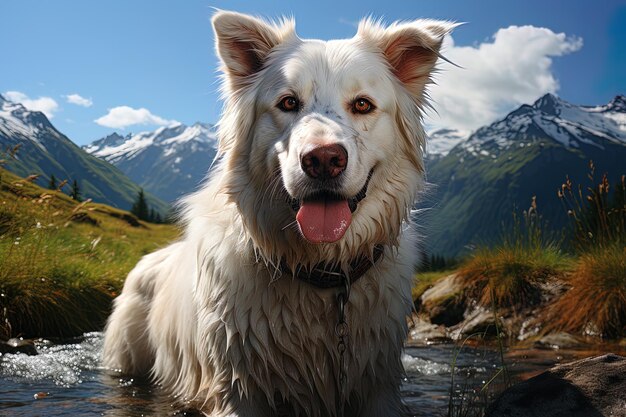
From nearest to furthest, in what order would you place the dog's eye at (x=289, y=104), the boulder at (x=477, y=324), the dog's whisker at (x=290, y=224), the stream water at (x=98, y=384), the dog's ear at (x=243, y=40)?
1. the dog's whisker at (x=290, y=224)
2. the dog's eye at (x=289, y=104)
3. the dog's ear at (x=243, y=40)
4. the stream water at (x=98, y=384)
5. the boulder at (x=477, y=324)

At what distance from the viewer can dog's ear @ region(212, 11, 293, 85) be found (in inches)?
159

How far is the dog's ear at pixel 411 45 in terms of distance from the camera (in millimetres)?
4105

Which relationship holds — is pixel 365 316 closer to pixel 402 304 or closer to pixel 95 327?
pixel 402 304

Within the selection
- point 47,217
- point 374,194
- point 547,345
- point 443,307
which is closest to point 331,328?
point 374,194

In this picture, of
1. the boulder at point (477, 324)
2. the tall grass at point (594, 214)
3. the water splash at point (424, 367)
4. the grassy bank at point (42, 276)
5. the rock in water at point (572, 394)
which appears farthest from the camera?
the boulder at point (477, 324)

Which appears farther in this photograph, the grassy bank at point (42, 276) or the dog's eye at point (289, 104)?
the grassy bank at point (42, 276)

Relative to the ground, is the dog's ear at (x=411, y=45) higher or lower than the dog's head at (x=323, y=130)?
higher

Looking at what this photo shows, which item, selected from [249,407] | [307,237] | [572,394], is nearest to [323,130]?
[307,237]

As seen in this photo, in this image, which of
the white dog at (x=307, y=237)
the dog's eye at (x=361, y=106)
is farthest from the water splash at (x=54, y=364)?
the dog's eye at (x=361, y=106)

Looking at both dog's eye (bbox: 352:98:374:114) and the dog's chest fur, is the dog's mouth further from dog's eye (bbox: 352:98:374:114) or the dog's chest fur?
dog's eye (bbox: 352:98:374:114)

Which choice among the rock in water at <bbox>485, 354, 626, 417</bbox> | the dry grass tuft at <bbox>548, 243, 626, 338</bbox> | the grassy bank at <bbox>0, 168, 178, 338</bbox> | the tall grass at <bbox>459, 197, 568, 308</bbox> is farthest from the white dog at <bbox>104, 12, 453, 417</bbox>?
the tall grass at <bbox>459, 197, 568, 308</bbox>

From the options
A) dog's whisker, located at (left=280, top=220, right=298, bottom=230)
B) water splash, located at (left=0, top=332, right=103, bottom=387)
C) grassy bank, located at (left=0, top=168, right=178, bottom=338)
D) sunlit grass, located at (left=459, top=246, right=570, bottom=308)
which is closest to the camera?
dog's whisker, located at (left=280, top=220, right=298, bottom=230)

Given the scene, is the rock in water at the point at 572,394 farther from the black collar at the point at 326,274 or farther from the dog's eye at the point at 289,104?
the dog's eye at the point at 289,104

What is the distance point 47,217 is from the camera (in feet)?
31.7
